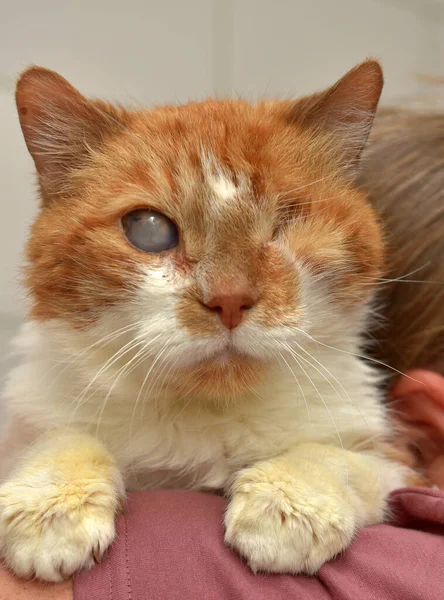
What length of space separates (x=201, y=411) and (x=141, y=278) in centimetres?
30

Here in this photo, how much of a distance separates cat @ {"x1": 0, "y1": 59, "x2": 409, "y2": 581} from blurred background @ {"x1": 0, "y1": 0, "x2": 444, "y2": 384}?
62 centimetres

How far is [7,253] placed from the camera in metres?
2.02

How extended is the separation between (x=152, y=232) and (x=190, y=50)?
156cm

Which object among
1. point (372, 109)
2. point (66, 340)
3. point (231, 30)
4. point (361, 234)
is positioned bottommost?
point (66, 340)

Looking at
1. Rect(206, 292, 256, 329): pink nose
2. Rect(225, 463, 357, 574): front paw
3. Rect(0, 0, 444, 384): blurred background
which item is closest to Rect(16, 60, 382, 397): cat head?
Rect(206, 292, 256, 329): pink nose

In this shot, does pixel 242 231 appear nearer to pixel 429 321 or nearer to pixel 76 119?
pixel 76 119

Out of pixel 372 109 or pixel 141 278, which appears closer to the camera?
pixel 141 278

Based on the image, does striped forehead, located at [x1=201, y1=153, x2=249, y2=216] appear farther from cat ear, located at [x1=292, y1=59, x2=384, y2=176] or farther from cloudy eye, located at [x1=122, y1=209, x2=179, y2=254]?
cat ear, located at [x1=292, y1=59, x2=384, y2=176]

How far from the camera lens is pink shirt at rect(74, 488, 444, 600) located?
0.80 metres

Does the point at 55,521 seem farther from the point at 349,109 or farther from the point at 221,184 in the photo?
the point at 349,109

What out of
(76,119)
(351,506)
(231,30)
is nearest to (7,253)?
(76,119)

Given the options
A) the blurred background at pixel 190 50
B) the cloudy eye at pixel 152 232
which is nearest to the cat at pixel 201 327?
the cloudy eye at pixel 152 232

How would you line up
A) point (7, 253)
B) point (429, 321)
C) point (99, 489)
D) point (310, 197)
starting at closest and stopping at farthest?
1. point (99, 489)
2. point (310, 197)
3. point (429, 321)
4. point (7, 253)

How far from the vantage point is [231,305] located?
95 cm
